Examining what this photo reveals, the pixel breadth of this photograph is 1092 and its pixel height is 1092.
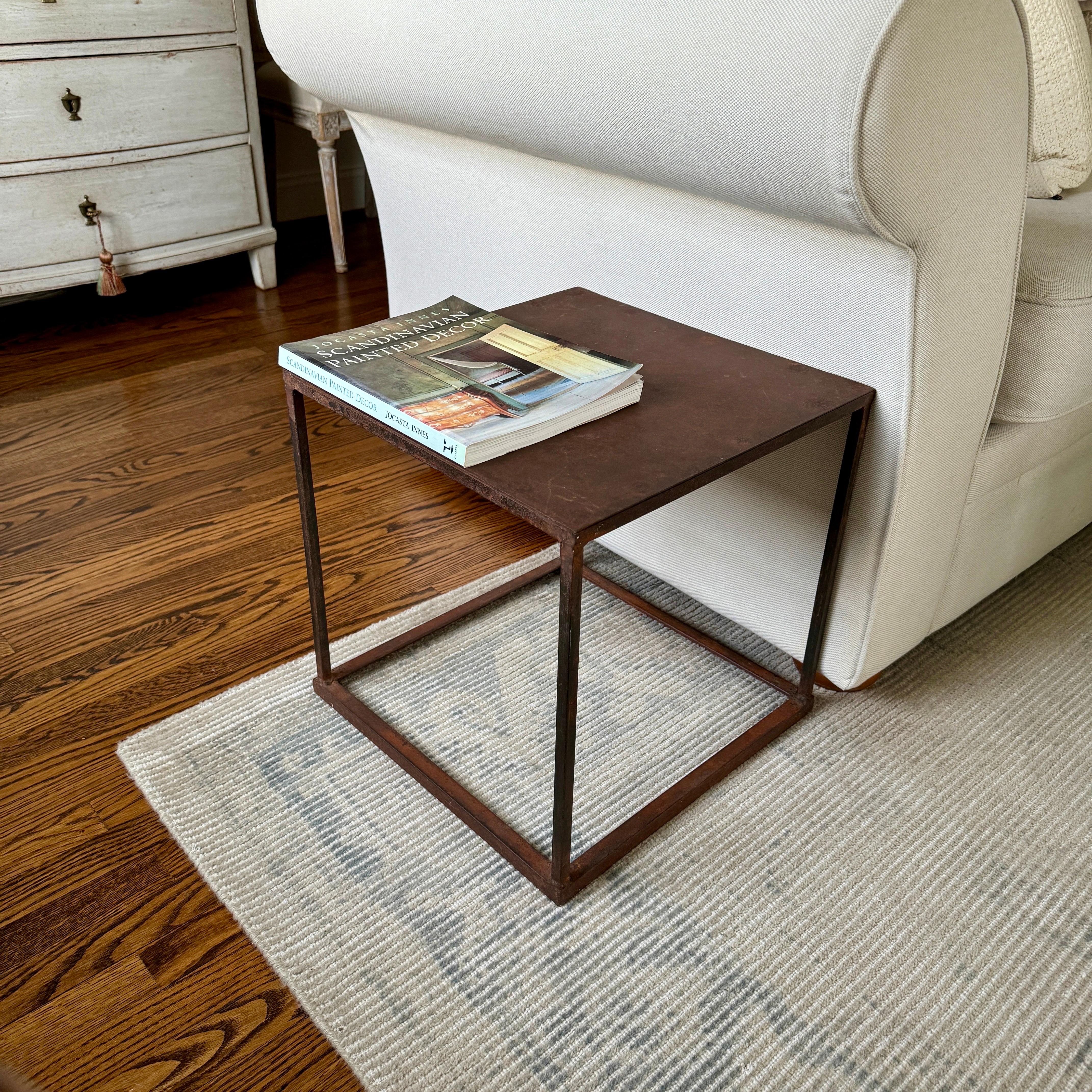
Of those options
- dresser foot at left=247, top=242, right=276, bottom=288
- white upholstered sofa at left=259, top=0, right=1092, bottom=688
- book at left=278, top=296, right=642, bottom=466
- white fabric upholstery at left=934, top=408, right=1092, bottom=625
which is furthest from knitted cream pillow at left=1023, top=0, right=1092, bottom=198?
dresser foot at left=247, top=242, right=276, bottom=288

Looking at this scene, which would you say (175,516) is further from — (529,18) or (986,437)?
(986,437)

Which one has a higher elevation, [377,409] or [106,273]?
[377,409]

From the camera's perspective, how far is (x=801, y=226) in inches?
33.3

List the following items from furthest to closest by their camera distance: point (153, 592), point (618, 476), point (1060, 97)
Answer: point (153, 592) → point (1060, 97) → point (618, 476)

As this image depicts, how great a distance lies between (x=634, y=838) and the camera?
0.91 metres

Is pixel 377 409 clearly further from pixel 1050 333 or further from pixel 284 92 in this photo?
pixel 284 92

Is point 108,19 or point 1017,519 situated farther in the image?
point 108,19

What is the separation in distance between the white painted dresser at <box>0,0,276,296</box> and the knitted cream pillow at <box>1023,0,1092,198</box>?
145 centimetres

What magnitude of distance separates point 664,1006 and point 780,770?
0.30 metres

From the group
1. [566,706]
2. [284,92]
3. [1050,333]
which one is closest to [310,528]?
[566,706]

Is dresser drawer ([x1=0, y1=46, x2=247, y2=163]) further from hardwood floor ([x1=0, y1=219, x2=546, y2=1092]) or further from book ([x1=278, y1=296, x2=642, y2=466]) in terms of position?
book ([x1=278, y1=296, x2=642, y2=466])

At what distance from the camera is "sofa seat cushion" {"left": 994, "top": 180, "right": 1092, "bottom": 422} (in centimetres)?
92

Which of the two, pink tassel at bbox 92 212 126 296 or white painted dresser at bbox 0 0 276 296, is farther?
pink tassel at bbox 92 212 126 296

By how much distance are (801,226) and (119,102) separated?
1484 millimetres
